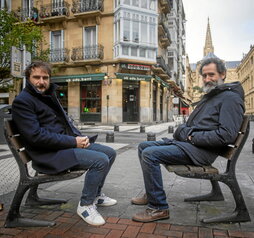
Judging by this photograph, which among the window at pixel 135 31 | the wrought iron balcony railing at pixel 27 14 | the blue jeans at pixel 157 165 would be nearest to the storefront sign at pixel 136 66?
the window at pixel 135 31

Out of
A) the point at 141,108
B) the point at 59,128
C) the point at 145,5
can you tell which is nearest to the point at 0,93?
the point at 141,108

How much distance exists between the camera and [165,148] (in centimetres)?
287

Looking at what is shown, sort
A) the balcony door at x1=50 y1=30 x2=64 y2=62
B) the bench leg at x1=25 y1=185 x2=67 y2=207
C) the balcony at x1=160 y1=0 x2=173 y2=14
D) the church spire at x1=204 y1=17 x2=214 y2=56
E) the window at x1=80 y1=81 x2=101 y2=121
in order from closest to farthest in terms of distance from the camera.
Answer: the bench leg at x1=25 y1=185 x2=67 y2=207 → the window at x1=80 y1=81 x2=101 y2=121 → the balcony door at x1=50 y1=30 x2=64 y2=62 → the balcony at x1=160 y1=0 x2=173 y2=14 → the church spire at x1=204 y1=17 x2=214 y2=56

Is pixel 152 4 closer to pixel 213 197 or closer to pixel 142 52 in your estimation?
pixel 142 52

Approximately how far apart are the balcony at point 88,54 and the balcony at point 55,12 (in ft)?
10.8

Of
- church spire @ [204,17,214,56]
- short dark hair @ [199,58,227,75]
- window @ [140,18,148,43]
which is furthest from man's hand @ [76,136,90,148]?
church spire @ [204,17,214,56]

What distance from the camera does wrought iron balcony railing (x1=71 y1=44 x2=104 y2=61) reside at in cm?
2402

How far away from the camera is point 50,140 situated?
264cm

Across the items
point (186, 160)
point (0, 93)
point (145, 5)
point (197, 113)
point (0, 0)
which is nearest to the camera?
point (186, 160)

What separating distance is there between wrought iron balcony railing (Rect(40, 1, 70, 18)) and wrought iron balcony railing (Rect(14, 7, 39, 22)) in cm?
66

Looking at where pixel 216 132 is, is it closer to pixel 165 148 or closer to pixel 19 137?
pixel 165 148

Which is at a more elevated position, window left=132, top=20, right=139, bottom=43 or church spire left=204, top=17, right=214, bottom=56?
church spire left=204, top=17, right=214, bottom=56

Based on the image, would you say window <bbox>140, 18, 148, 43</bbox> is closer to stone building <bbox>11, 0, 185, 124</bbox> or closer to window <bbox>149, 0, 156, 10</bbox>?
stone building <bbox>11, 0, 185, 124</bbox>

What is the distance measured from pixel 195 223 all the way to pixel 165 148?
820 mm
